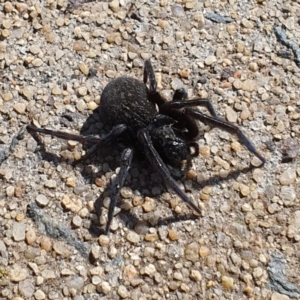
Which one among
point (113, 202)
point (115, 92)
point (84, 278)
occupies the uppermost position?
point (115, 92)

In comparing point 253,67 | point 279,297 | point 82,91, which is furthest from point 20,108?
point 279,297

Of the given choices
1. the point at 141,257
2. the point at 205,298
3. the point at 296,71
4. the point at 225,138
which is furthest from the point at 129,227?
the point at 296,71

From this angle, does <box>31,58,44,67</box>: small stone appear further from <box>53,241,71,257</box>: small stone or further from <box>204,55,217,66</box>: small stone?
<box>53,241,71,257</box>: small stone

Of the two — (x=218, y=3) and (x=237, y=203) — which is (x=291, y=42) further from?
(x=237, y=203)

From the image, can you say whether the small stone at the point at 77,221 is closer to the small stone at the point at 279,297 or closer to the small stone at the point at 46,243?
the small stone at the point at 46,243

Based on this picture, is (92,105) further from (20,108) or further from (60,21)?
(60,21)

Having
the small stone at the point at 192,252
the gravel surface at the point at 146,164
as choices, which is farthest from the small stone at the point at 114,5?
the small stone at the point at 192,252
